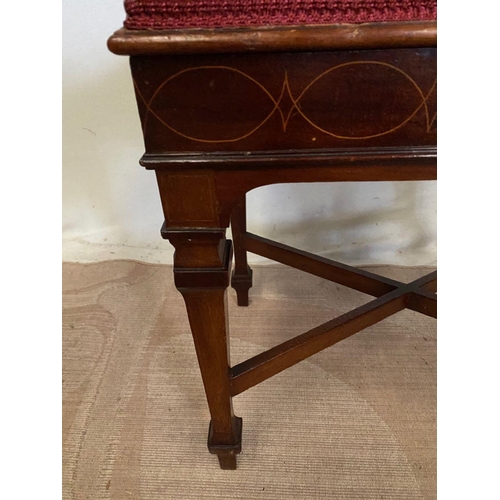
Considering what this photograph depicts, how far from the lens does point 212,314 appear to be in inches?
23.8

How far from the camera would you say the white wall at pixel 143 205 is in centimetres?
115

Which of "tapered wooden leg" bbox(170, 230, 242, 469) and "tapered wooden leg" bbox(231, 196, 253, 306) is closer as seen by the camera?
"tapered wooden leg" bbox(170, 230, 242, 469)

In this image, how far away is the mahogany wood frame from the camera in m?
0.41

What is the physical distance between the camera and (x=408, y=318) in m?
1.07

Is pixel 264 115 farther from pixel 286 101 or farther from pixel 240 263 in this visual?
pixel 240 263

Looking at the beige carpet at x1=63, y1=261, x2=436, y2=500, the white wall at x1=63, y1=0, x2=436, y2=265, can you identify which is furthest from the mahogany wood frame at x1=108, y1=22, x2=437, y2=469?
the white wall at x1=63, y1=0, x2=436, y2=265

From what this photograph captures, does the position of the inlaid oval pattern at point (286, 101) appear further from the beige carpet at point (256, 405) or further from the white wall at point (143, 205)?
the white wall at point (143, 205)

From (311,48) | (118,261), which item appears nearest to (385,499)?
(311,48)

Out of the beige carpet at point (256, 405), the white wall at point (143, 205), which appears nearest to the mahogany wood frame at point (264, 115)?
the beige carpet at point (256, 405)

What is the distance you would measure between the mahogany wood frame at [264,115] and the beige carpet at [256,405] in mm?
382

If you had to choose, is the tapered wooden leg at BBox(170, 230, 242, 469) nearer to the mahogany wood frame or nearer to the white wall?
the mahogany wood frame

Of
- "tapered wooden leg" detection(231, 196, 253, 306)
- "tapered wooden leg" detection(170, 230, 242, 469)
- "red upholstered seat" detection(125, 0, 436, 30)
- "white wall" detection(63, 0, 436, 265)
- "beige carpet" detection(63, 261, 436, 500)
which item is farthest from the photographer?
"white wall" detection(63, 0, 436, 265)

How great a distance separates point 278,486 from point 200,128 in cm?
58

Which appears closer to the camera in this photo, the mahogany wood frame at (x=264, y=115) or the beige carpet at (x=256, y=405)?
the mahogany wood frame at (x=264, y=115)
